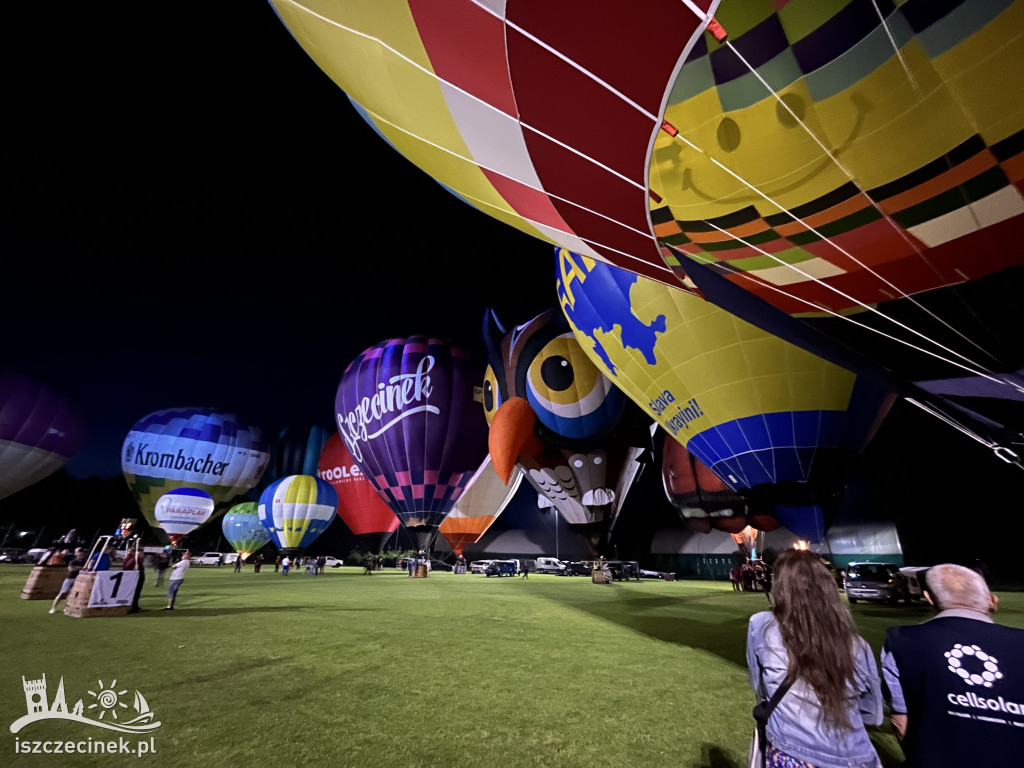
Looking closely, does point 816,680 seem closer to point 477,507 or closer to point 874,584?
point 874,584

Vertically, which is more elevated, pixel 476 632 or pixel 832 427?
pixel 832 427

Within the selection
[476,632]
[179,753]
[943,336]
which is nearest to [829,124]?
[943,336]

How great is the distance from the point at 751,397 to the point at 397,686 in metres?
7.05

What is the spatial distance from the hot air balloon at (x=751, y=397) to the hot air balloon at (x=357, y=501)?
25.2 metres

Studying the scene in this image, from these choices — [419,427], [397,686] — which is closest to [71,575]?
[397,686]

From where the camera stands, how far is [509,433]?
619 inches

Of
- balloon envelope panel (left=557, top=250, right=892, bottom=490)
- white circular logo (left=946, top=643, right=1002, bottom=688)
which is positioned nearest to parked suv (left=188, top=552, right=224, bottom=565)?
balloon envelope panel (left=557, top=250, right=892, bottom=490)

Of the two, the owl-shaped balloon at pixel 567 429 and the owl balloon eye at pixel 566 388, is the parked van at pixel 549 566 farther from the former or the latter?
the owl balloon eye at pixel 566 388

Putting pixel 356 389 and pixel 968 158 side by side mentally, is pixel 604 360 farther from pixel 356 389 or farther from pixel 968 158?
pixel 356 389

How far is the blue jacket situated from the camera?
1.43 metres

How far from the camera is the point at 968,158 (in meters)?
3.42

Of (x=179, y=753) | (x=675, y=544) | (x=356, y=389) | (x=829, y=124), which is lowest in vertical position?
(x=179, y=753)

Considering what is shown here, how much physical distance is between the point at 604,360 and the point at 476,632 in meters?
6.53

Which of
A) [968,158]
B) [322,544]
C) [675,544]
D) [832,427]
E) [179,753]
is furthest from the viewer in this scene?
[322,544]
